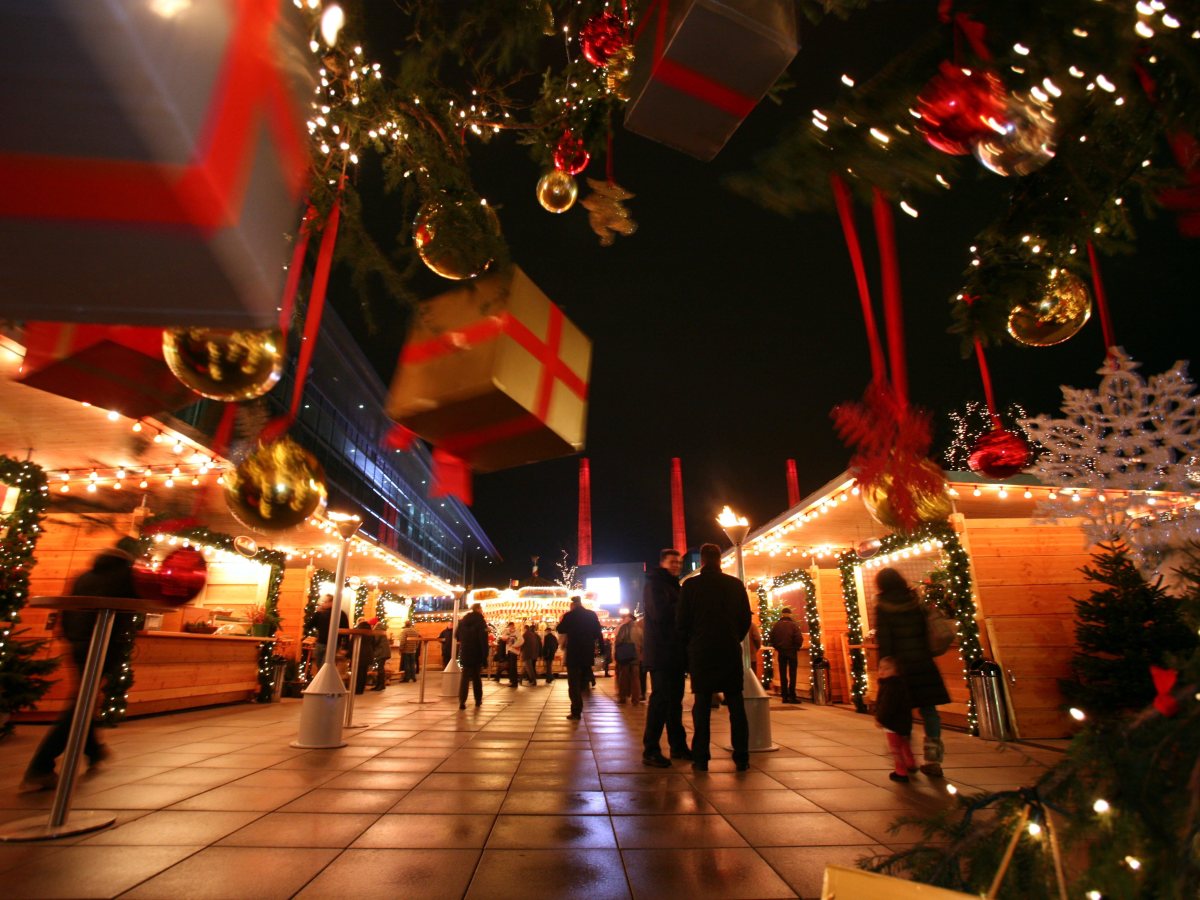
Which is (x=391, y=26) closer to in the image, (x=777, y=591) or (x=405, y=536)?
(x=777, y=591)

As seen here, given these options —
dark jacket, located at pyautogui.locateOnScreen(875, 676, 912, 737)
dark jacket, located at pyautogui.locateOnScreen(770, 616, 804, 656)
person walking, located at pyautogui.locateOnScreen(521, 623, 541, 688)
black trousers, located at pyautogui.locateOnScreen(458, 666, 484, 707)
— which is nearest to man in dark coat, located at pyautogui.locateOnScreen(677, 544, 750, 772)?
dark jacket, located at pyautogui.locateOnScreen(875, 676, 912, 737)

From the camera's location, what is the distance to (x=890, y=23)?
1.68 metres

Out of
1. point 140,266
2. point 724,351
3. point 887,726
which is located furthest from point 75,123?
point 724,351

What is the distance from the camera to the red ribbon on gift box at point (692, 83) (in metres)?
1.33

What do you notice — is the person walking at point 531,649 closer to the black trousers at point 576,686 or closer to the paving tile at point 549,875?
the black trousers at point 576,686

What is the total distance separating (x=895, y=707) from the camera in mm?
4855

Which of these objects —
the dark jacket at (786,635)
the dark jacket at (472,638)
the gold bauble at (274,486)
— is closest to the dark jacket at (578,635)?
the dark jacket at (472,638)

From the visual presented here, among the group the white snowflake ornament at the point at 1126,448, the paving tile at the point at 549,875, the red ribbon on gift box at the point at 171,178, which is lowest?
the paving tile at the point at 549,875

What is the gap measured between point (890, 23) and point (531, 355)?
4.77 feet

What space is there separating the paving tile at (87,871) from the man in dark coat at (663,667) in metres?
3.31

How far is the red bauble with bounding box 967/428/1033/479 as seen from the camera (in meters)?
4.29

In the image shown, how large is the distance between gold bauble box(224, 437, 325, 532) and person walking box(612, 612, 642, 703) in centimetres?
965

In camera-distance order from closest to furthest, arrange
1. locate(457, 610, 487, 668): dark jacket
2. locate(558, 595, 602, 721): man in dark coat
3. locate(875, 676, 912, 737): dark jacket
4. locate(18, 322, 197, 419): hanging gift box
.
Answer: locate(18, 322, 197, 419): hanging gift box → locate(875, 676, 912, 737): dark jacket → locate(558, 595, 602, 721): man in dark coat → locate(457, 610, 487, 668): dark jacket

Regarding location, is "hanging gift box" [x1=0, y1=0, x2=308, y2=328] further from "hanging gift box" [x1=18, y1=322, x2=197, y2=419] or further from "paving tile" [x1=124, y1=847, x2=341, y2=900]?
"paving tile" [x1=124, y1=847, x2=341, y2=900]
